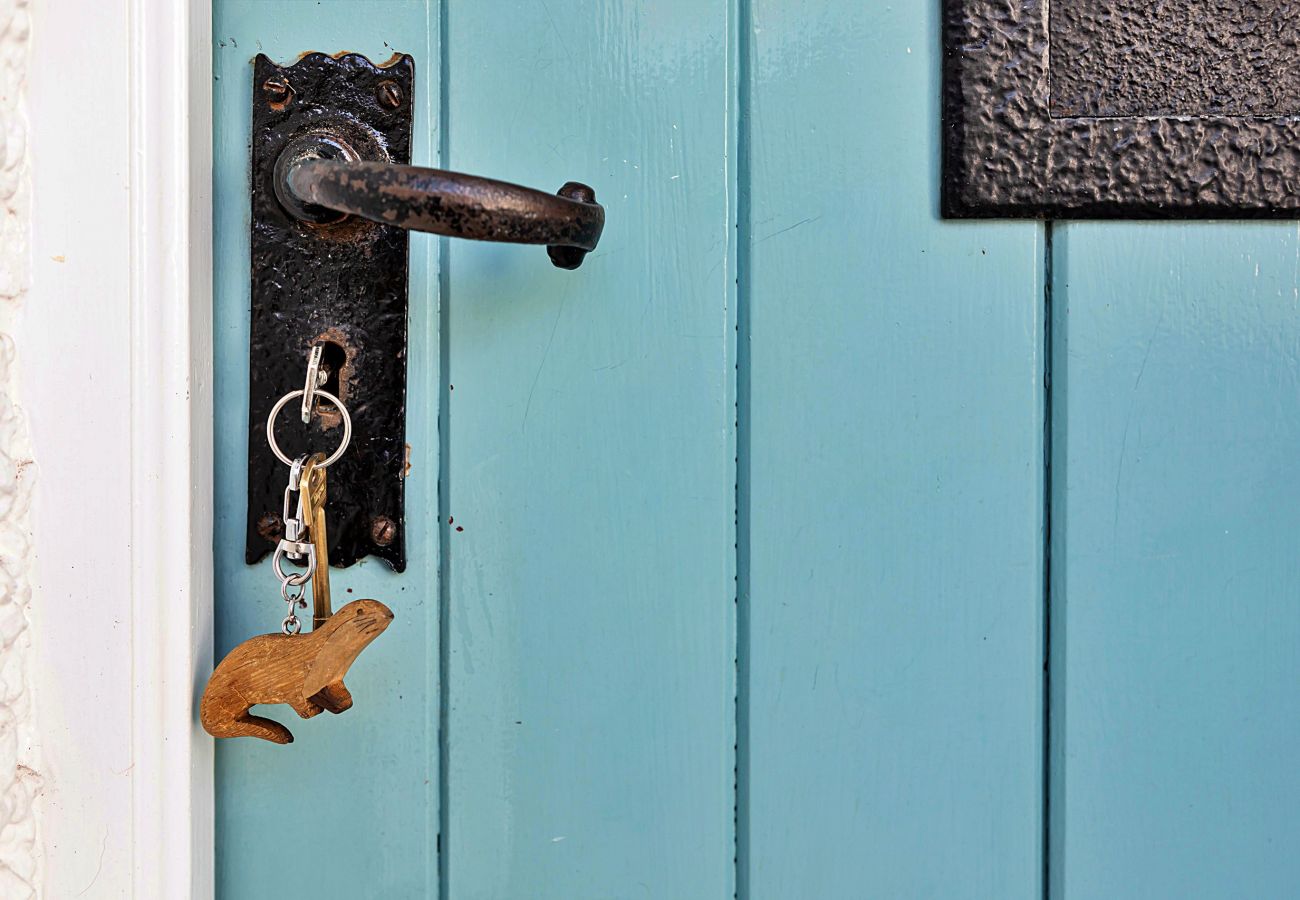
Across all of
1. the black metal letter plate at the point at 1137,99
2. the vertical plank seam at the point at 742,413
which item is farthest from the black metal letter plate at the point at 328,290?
the black metal letter plate at the point at 1137,99

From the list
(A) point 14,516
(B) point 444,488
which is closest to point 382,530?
(B) point 444,488

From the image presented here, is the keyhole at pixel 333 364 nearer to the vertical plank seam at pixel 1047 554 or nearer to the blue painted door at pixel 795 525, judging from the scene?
the blue painted door at pixel 795 525

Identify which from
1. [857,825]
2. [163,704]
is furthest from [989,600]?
[163,704]

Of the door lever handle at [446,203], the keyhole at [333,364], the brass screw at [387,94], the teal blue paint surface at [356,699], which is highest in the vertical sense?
the brass screw at [387,94]

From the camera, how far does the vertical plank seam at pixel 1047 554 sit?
415 millimetres

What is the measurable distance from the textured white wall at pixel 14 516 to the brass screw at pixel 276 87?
0.32 feet

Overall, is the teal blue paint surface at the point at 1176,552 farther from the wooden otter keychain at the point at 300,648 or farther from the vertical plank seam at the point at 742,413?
the wooden otter keychain at the point at 300,648

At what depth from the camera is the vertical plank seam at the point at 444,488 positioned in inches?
→ 16.0

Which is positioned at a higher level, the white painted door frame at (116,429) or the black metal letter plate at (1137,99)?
the black metal letter plate at (1137,99)

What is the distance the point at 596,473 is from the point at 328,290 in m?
0.15

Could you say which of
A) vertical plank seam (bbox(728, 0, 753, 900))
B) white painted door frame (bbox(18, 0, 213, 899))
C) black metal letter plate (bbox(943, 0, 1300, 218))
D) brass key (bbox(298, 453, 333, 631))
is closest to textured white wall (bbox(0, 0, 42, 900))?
white painted door frame (bbox(18, 0, 213, 899))

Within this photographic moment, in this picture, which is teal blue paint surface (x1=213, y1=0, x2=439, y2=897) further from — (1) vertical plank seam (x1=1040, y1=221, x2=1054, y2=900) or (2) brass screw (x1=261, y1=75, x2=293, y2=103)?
(1) vertical plank seam (x1=1040, y1=221, x2=1054, y2=900)

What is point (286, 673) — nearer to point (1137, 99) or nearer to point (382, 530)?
point (382, 530)

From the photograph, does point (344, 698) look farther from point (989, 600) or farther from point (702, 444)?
point (989, 600)
